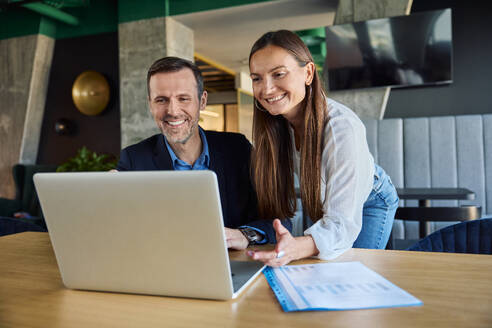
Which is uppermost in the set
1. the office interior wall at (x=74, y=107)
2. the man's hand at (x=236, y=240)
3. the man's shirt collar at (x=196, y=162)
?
the office interior wall at (x=74, y=107)

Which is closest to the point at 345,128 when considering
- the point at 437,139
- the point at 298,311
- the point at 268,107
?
the point at 268,107

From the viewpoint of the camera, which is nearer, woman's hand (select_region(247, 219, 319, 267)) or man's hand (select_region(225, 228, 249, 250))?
woman's hand (select_region(247, 219, 319, 267))

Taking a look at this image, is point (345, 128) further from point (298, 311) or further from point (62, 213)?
point (62, 213)

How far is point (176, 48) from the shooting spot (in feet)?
17.3

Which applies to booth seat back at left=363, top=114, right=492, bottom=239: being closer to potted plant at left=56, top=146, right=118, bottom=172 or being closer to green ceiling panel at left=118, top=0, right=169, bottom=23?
green ceiling panel at left=118, top=0, right=169, bottom=23

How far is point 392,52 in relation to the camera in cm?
395

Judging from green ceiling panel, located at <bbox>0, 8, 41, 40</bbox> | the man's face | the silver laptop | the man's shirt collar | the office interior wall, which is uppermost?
green ceiling panel, located at <bbox>0, 8, 41, 40</bbox>

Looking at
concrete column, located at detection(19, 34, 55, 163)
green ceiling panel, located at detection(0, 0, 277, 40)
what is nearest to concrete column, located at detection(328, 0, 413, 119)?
green ceiling panel, located at detection(0, 0, 277, 40)

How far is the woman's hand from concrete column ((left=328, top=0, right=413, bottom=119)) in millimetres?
3396

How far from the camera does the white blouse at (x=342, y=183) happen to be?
0.93m

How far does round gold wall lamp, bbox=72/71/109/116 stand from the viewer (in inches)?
224

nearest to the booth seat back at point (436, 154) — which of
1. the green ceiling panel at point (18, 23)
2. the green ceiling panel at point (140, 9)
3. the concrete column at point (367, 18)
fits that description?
the concrete column at point (367, 18)

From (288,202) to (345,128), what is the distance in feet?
1.21

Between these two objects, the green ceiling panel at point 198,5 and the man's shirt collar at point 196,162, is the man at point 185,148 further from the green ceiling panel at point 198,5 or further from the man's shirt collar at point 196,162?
the green ceiling panel at point 198,5
